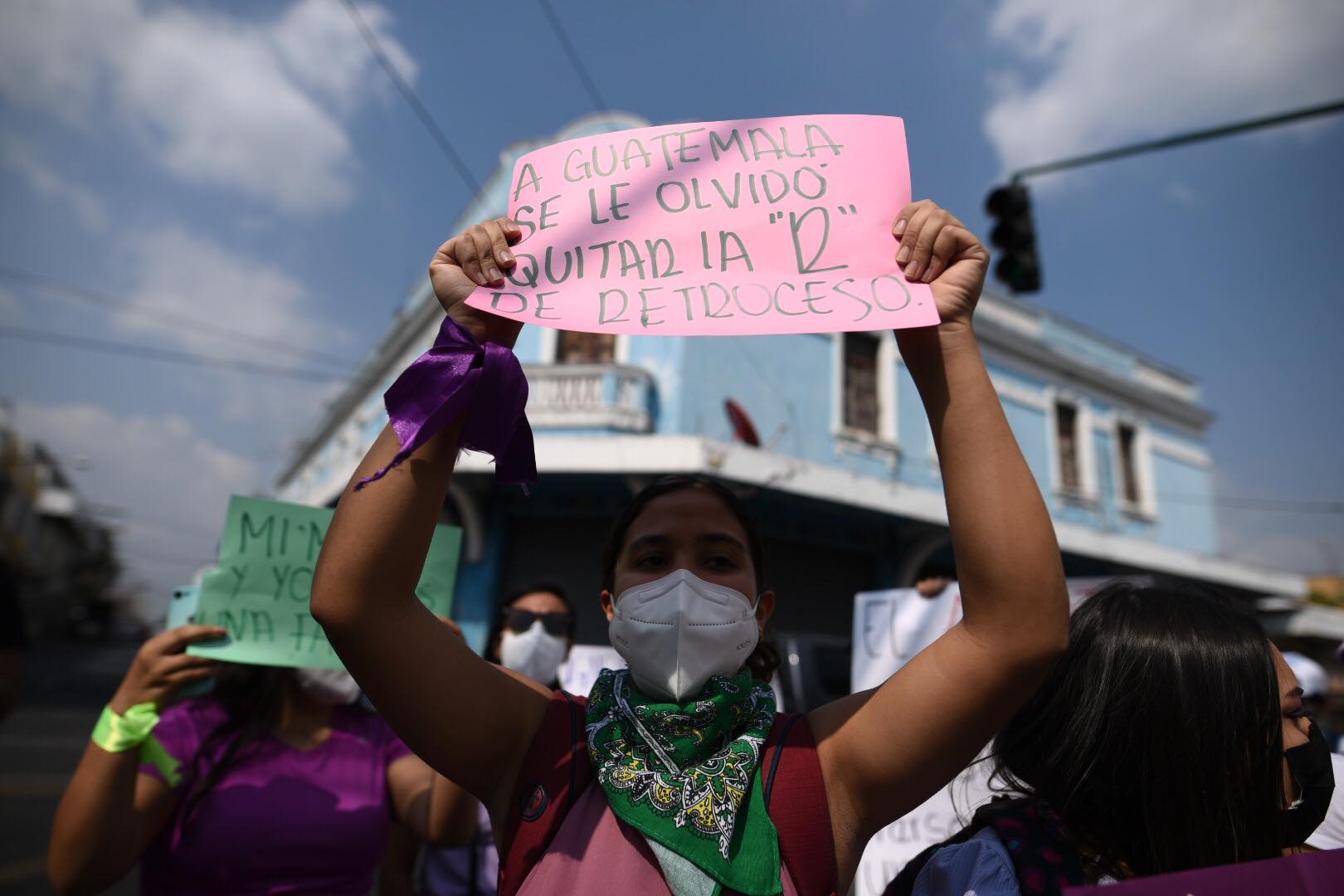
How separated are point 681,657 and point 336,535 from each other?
21.8 inches

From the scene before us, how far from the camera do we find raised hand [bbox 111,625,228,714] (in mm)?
1767

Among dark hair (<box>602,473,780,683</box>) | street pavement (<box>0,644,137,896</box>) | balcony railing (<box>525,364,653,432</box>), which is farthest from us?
balcony railing (<box>525,364,653,432</box>)

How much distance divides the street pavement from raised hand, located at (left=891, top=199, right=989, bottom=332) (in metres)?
2.88

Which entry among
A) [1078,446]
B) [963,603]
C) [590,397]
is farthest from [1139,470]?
[963,603]

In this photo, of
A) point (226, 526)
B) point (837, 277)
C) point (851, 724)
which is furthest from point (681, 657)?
point (226, 526)

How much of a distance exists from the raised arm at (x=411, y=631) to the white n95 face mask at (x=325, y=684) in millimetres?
1186

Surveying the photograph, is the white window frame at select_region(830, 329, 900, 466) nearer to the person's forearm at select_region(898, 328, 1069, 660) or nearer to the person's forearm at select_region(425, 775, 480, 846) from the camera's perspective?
the person's forearm at select_region(425, 775, 480, 846)

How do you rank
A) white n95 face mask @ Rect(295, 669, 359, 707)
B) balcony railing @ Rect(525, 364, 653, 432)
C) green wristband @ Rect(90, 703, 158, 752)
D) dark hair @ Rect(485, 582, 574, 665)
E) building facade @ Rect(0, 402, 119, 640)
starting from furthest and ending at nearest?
building facade @ Rect(0, 402, 119, 640)
balcony railing @ Rect(525, 364, 653, 432)
dark hair @ Rect(485, 582, 574, 665)
white n95 face mask @ Rect(295, 669, 359, 707)
green wristband @ Rect(90, 703, 158, 752)

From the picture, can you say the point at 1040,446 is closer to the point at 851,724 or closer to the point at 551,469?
the point at 551,469

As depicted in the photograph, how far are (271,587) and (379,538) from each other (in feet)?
4.16

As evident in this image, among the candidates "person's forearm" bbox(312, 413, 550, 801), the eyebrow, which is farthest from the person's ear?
"person's forearm" bbox(312, 413, 550, 801)

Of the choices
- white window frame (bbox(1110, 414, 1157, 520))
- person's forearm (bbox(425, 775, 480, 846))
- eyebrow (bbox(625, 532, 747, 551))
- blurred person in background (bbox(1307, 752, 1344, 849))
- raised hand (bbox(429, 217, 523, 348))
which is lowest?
person's forearm (bbox(425, 775, 480, 846))

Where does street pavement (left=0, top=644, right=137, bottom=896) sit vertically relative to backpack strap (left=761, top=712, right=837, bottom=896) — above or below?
below

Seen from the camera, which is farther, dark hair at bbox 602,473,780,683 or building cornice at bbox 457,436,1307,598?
building cornice at bbox 457,436,1307,598
